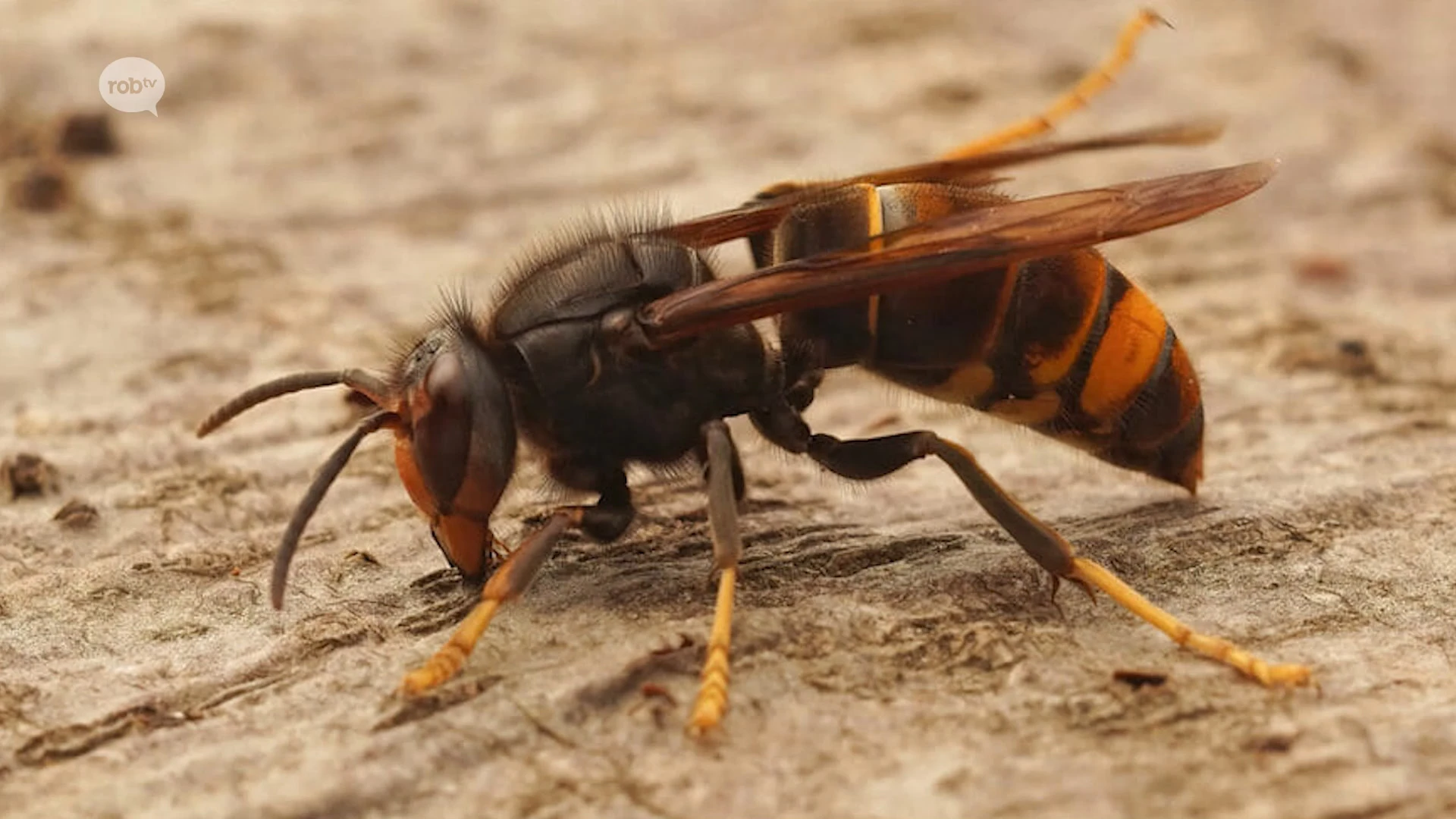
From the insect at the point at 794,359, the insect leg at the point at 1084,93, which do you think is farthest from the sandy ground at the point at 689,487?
the insect leg at the point at 1084,93

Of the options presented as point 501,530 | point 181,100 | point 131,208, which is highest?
point 181,100

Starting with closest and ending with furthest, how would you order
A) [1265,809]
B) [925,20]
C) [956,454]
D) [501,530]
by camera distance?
[1265,809] → [956,454] → [501,530] → [925,20]

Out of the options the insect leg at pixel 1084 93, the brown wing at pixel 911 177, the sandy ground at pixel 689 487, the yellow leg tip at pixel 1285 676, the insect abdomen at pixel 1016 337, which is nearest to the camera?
the sandy ground at pixel 689 487

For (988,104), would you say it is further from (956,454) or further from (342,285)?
(956,454)

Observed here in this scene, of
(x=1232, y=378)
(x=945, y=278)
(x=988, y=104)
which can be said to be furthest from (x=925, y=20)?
(x=945, y=278)

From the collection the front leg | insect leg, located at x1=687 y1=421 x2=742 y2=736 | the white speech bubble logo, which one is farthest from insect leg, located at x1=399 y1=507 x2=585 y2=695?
the white speech bubble logo

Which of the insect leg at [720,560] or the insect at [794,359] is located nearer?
the insect leg at [720,560]

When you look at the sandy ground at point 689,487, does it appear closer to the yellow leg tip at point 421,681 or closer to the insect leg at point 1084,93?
the yellow leg tip at point 421,681
